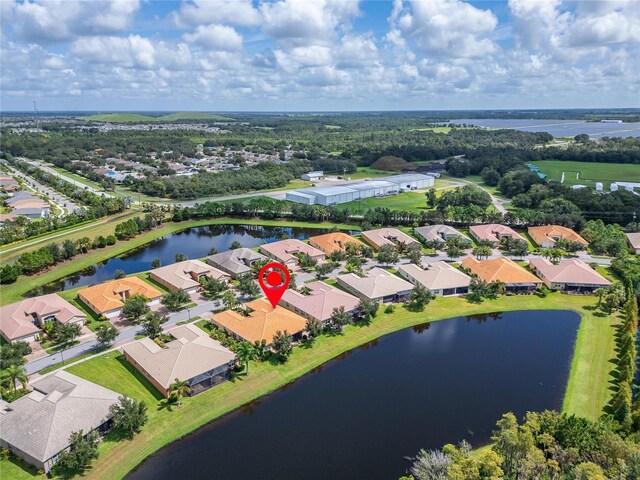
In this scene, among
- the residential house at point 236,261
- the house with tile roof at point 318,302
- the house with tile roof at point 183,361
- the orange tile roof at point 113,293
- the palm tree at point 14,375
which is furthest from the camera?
the residential house at point 236,261

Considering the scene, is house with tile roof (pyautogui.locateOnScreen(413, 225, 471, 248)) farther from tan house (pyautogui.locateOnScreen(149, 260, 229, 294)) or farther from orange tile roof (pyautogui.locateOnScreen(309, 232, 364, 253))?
tan house (pyautogui.locateOnScreen(149, 260, 229, 294))

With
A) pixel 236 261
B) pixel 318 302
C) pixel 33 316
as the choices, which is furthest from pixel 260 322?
pixel 33 316

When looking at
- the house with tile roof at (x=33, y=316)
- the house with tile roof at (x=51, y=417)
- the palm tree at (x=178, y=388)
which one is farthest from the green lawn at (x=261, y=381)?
the house with tile roof at (x=33, y=316)

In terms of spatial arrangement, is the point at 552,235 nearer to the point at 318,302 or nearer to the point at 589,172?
the point at 318,302

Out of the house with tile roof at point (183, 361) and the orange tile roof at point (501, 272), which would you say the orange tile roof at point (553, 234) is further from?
the house with tile roof at point (183, 361)

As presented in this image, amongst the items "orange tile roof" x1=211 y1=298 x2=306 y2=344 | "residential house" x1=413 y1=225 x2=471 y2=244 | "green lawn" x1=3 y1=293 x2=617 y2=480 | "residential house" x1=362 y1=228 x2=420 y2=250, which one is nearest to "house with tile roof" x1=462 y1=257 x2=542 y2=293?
"green lawn" x1=3 y1=293 x2=617 y2=480

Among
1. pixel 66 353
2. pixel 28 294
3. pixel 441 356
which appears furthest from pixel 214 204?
pixel 441 356
